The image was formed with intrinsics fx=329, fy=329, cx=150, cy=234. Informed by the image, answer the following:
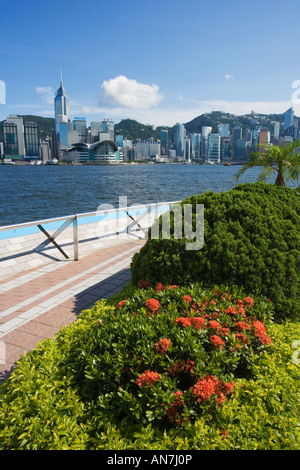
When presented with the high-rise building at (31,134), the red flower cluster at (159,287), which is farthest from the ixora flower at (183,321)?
the high-rise building at (31,134)

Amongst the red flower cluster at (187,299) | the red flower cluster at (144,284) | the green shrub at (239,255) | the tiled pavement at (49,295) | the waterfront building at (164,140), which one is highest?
the waterfront building at (164,140)

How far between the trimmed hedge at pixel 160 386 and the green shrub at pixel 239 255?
52 centimetres

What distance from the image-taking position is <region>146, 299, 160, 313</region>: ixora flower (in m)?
3.41

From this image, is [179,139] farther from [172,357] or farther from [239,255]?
[172,357]

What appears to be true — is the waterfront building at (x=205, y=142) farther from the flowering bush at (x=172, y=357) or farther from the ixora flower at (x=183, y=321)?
the ixora flower at (x=183, y=321)

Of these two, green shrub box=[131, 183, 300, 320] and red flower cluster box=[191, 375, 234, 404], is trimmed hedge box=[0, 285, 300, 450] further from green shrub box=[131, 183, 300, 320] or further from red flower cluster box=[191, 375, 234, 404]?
green shrub box=[131, 183, 300, 320]

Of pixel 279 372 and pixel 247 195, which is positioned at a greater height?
pixel 247 195

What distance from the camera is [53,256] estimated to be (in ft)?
28.1

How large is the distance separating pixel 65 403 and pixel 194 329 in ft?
4.09

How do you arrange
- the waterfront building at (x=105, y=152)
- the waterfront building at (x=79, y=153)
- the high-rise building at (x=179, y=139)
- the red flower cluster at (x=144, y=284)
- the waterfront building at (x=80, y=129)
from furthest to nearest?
the high-rise building at (x=179, y=139) → the waterfront building at (x=80, y=129) → the waterfront building at (x=79, y=153) → the waterfront building at (x=105, y=152) → the red flower cluster at (x=144, y=284)

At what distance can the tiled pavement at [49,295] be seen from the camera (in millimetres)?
4250

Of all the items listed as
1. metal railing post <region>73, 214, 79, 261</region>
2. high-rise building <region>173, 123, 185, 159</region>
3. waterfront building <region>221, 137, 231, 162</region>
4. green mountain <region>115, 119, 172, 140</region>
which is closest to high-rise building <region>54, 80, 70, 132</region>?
green mountain <region>115, 119, 172, 140</region>
